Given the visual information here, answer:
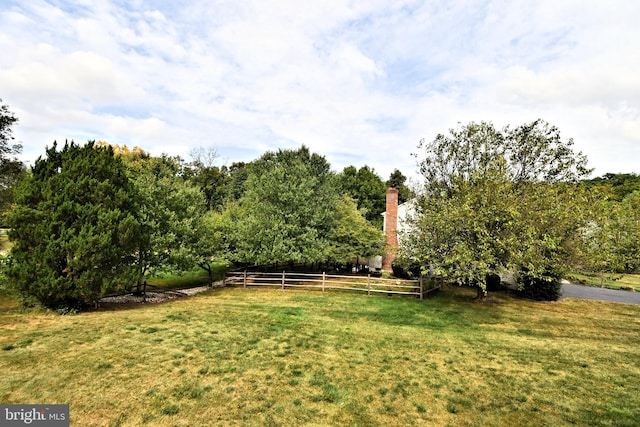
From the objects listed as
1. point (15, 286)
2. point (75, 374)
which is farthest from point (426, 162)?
point (15, 286)

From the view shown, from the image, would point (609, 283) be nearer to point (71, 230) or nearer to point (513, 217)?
point (513, 217)

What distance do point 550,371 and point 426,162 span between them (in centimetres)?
1186

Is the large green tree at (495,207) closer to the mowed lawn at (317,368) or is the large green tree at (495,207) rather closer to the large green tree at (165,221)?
the mowed lawn at (317,368)

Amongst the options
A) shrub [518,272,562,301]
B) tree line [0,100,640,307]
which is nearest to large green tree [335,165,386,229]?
tree line [0,100,640,307]

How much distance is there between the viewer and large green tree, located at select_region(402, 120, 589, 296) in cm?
1348

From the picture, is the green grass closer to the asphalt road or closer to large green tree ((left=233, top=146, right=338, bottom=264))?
the asphalt road

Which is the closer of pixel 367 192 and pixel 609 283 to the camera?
pixel 609 283

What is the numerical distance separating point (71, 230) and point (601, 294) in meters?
28.2

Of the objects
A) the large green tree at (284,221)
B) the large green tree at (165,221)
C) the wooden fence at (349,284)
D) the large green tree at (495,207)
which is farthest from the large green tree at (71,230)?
the large green tree at (495,207)

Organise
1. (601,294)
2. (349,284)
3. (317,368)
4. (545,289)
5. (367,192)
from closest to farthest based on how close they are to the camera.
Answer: (317,368)
(545,289)
(601,294)
(349,284)
(367,192)

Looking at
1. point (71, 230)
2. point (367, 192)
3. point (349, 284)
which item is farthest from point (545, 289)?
point (367, 192)

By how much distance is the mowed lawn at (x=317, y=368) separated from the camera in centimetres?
586

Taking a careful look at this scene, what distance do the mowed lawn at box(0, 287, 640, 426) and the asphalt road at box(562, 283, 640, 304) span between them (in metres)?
6.12

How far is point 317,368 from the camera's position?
7.74m
